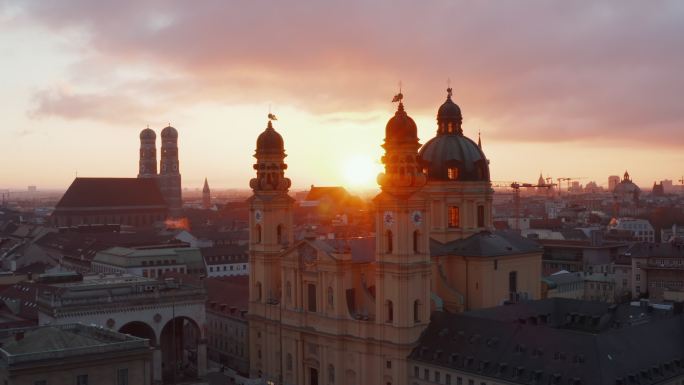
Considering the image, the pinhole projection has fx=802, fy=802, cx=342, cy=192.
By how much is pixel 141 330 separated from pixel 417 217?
34.6 metres

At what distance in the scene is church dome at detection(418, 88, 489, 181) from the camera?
86.2 meters

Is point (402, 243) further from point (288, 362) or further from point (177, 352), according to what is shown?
point (177, 352)

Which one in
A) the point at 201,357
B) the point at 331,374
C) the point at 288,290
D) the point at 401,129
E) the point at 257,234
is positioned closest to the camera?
the point at 401,129

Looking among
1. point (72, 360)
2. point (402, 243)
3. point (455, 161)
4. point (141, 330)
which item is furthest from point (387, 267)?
point (141, 330)

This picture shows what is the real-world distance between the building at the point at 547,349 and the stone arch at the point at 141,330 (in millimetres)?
30864

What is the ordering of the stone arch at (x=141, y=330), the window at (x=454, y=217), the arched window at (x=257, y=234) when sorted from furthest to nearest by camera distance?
the arched window at (x=257, y=234) → the window at (x=454, y=217) → the stone arch at (x=141, y=330)

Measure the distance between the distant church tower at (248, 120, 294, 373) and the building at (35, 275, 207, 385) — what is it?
6.69 metres

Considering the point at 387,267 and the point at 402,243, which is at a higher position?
the point at 402,243

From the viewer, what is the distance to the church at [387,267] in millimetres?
71312

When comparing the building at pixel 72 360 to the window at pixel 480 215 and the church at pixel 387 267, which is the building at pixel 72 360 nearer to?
the church at pixel 387 267

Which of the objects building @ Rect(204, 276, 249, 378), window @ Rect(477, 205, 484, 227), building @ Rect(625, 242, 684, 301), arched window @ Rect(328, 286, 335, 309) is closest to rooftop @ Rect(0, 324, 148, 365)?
arched window @ Rect(328, 286, 335, 309)

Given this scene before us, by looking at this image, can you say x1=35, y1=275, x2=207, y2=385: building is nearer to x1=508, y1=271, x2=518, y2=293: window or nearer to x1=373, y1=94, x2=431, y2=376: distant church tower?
x1=373, y1=94, x2=431, y2=376: distant church tower

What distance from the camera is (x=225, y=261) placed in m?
145

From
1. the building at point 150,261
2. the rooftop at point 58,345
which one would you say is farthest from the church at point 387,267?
the building at point 150,261
